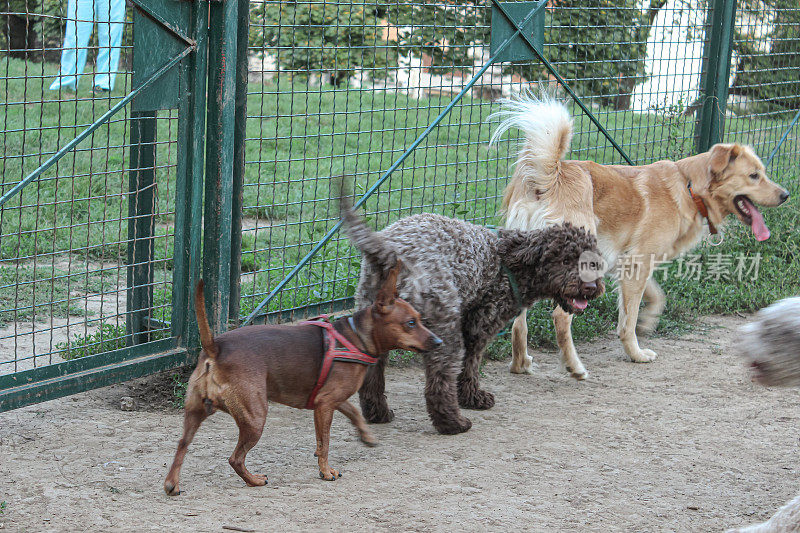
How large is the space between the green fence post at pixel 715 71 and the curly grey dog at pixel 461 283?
4088 millimetres

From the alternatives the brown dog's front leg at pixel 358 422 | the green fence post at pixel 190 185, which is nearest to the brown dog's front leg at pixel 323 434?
the brown dog's front leg at pixel 358 422

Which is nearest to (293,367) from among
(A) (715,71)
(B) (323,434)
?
(B) (323,434)

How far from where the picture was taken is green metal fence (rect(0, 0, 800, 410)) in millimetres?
4465

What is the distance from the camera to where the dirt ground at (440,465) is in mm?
3566

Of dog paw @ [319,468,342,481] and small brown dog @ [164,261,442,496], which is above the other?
small brown dog @ [164,261,442,496]

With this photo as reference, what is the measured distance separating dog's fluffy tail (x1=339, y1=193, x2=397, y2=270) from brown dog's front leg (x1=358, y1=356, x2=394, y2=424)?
66 centimetres

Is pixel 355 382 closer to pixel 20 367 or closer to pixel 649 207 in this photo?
pixel 20 367

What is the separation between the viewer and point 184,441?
3.61 m

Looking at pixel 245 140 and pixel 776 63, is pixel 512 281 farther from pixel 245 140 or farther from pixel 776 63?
pixel 776 63

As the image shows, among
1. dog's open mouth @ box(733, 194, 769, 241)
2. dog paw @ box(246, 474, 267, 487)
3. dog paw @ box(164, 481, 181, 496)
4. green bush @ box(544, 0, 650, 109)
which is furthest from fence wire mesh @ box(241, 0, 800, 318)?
dog paw @ box(164, 481, 181, 496)

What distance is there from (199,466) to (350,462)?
721 millimetres

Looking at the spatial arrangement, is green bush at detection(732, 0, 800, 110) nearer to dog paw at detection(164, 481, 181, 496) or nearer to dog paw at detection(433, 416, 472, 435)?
dog paw at detection(433, 416, 472, 435)

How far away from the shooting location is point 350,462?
4.18 m

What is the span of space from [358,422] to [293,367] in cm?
52
